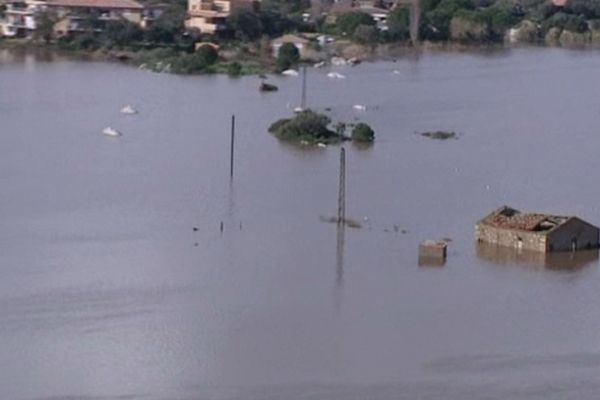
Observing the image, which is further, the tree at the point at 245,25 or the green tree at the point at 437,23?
the green tree at the point at 437,23

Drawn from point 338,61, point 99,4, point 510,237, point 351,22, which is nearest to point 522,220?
point 510,237

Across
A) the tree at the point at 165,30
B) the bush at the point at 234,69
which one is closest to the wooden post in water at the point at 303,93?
the bush at the point at 234,69

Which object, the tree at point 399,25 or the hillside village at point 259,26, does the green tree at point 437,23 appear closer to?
the hillside village at point 259,26

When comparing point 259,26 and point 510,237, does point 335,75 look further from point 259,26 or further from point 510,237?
point 510,237

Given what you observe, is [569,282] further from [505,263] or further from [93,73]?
[93,73]

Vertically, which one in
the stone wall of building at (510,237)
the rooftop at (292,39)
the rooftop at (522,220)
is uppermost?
the rooftop at (522,220)

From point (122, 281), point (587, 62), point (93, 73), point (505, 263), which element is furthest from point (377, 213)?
point (587, 62)

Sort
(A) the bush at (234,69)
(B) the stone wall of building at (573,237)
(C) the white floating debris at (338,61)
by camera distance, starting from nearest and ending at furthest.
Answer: (B) the stone wall of building at (573,237)
(A) the bush at (234,69)
(C) the white floating debris at (338,61)

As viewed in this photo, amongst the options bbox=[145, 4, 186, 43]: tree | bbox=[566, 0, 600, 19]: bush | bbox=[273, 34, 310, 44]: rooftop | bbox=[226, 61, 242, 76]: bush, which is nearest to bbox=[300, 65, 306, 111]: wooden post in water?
bbox=[226, 61, 242, 76]: bush
